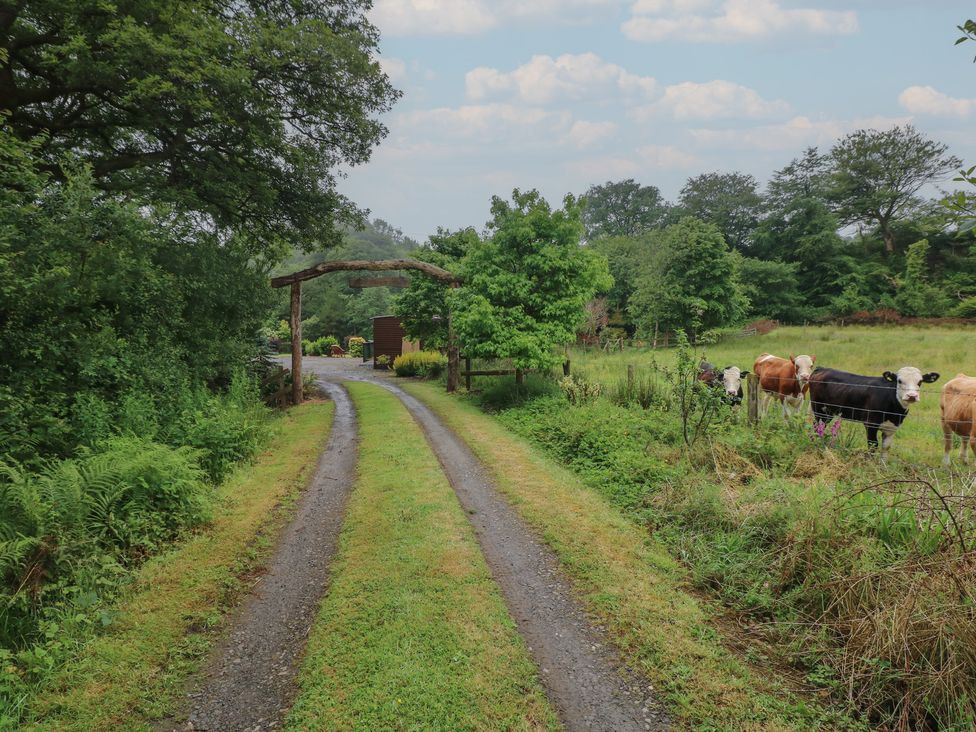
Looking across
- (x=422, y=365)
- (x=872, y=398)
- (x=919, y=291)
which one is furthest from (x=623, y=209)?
(x=872, y=398)

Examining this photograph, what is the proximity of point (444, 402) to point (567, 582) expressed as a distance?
1228 centimetres

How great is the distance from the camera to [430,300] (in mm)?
24203

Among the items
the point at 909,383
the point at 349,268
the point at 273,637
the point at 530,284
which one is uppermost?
the point at 349,268

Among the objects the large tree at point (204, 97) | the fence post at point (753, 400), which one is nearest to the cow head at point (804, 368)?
the fence post at point (753, 400)

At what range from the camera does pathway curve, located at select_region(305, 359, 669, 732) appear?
3.76 metres

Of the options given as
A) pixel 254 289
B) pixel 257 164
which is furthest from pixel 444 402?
pixel 257 164

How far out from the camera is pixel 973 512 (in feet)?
15.2

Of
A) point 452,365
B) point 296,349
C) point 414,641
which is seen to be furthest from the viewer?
point 452,365

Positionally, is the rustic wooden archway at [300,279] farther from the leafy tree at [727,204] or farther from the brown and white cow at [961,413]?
the leafy tree at [727,204]

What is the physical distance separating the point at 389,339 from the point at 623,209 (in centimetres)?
6755

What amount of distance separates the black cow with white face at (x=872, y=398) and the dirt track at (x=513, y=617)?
260 inches

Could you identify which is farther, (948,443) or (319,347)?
(319,347)

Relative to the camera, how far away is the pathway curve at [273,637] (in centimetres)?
386

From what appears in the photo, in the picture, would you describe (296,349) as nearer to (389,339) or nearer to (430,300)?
(430,300)
